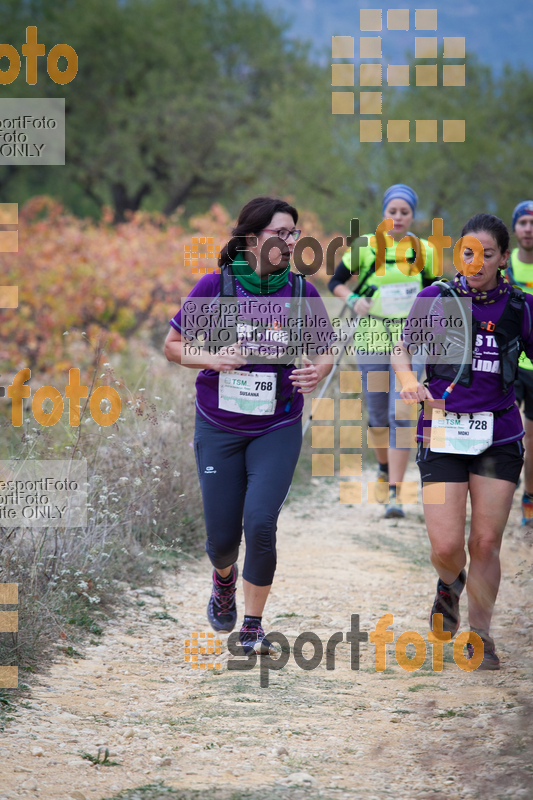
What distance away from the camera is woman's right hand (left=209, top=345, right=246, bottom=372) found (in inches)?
160

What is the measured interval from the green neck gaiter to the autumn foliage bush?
5728mm

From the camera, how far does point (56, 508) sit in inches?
196

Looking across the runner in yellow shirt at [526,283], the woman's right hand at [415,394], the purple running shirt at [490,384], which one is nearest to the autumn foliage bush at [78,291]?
the runner in yellow shirt at [526,283]

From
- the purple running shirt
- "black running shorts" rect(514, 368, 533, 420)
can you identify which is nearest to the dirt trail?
the purple running shirt

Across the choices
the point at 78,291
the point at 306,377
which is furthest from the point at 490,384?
the point at 78,291

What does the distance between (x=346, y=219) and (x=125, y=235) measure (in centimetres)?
683

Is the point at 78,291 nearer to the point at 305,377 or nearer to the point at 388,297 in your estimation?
the point at 388,297

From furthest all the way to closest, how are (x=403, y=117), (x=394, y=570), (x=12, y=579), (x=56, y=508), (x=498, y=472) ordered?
1. (x=403, y=117)
2. (x=394, y=570)
3. (x=56, y=508)
4. (x=12, y=579)
5. (x=498, y=472)

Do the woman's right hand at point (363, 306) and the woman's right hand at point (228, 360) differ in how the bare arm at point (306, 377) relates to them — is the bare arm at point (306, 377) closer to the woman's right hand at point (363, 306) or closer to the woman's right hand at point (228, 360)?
the woman's right hand at point (228, 360)

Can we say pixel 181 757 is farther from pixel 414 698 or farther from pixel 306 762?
pixel 414 698

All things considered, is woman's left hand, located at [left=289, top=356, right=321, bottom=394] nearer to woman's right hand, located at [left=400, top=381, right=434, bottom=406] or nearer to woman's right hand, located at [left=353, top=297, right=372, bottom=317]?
woman's right hand, located at [left=400, top=381, right=434, bottom=406]

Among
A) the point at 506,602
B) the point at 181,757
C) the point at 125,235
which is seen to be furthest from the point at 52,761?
the point at 125,235

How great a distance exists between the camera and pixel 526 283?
21.7ft

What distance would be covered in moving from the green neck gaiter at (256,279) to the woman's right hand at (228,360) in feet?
0.96
